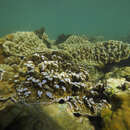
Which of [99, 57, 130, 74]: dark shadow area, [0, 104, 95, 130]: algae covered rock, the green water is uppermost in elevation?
the green water

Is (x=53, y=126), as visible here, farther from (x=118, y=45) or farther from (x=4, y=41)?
(x=118, y=45)

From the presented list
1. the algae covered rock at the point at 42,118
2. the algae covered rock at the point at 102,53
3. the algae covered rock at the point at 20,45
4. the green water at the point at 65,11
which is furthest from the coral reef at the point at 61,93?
Answer: the green water at the point at 65,11

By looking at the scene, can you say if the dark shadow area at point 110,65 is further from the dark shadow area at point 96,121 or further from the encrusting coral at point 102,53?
the dark shadow area at point 96,121

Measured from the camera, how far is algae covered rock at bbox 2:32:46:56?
4826 millimetres

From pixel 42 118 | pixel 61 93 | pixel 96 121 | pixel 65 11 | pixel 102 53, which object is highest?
pixel 65 11

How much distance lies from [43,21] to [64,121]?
20028 cm

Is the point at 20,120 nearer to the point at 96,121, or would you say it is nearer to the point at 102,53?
the point at 96,121

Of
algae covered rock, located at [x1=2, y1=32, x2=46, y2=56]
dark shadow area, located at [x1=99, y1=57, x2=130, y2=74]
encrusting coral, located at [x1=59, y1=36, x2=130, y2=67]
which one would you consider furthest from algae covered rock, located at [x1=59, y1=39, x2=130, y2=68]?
algae covered rock, located at [x1=2, y1=32, x2=46, y2=56]

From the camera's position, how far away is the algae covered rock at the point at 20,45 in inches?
190

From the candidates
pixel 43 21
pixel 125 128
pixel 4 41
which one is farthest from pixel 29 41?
pixel 43 21

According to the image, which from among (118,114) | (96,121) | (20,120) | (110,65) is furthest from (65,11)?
(20,120)

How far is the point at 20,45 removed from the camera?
17.0 feet

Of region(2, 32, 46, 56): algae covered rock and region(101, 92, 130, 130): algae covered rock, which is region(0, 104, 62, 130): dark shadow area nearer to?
region(101, 92, 130, 130): algae covered rock

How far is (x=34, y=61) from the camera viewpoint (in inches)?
145
